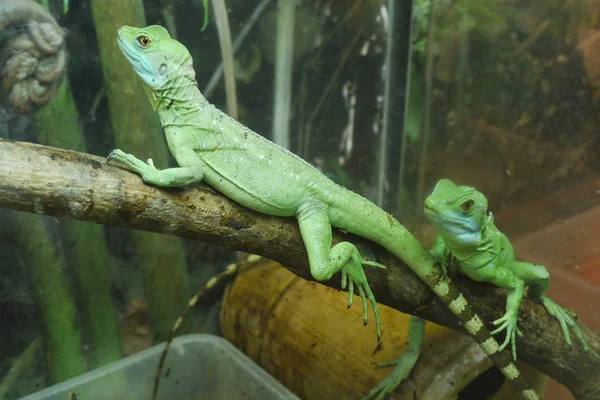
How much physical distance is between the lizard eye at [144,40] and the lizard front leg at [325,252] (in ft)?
3.85

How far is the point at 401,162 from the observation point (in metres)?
4.86

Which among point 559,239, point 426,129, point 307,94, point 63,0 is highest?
point 63,0

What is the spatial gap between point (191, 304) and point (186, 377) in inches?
24.7

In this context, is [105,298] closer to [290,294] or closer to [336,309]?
[290,294]

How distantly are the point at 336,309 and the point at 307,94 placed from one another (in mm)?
2028

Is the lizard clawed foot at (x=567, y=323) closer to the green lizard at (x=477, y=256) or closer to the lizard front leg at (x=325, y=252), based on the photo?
the green lizard at (x=477, y=256)

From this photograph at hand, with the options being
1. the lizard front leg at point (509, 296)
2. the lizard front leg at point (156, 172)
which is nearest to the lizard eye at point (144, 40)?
the lizard front leg at point (156, 172)

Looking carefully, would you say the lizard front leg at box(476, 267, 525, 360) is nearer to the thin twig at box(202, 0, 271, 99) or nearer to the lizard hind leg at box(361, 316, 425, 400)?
the lizard hind leg at box(361, 316, 425, 400)

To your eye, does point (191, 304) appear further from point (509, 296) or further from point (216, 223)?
point (509, 296)

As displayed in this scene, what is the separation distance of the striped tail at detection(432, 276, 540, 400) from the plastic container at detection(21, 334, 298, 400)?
1.45 meters

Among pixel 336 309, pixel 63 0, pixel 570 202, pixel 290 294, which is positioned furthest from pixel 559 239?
pixel 63 0

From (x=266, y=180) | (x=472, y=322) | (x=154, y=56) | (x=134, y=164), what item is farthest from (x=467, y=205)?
(x=154, y=56)

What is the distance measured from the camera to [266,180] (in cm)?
250

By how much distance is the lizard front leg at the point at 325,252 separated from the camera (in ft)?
8.01
